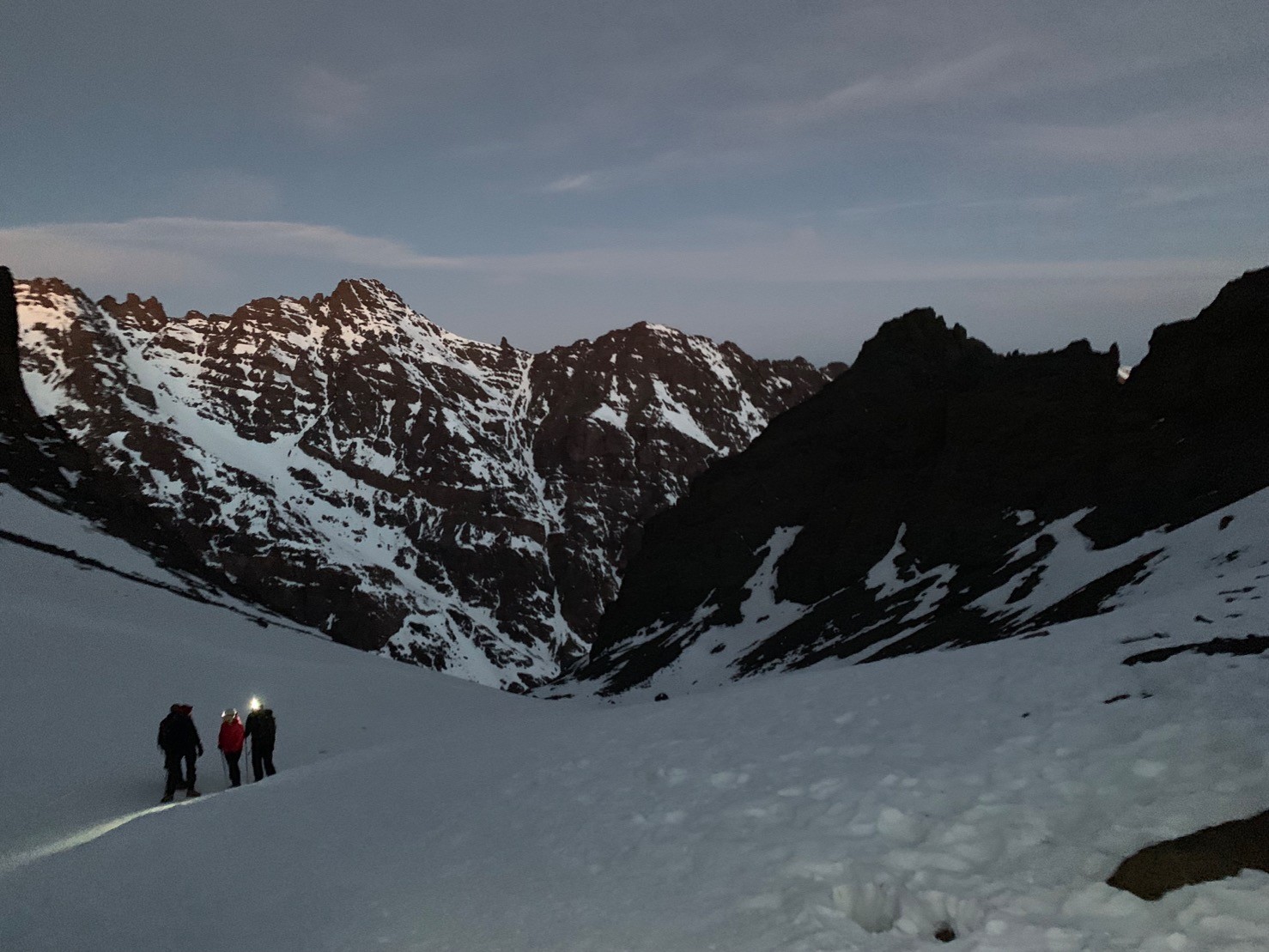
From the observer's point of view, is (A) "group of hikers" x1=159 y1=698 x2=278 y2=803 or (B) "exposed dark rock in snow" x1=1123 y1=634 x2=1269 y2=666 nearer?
(B) "exposed dark rock in snow" x1=1123 y1=634 x2=1269 y2=666

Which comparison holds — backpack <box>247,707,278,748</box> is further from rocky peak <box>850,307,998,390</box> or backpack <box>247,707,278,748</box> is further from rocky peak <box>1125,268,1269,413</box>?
rocky peak <box>850,307,998,390</box>

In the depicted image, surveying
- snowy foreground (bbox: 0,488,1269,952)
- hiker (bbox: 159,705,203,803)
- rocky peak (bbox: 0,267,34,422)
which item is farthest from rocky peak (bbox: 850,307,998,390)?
hiker (bbox: 159,705,203,803)

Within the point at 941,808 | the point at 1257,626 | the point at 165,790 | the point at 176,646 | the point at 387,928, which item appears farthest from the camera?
the point at 176,646

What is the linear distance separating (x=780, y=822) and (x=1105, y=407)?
60202mm

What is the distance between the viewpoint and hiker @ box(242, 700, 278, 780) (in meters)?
17.8

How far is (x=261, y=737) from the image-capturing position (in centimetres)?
1781

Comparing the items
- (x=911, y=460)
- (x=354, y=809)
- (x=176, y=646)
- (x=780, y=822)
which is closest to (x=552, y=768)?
(x=354, y=809)

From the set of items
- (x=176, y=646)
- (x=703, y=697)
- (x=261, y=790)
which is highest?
(x=176, y=646)

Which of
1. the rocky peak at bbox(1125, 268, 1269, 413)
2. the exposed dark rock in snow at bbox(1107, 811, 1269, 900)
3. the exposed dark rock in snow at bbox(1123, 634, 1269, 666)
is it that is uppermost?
the rocky peak at bbox(1125, 268, 1269, 413)

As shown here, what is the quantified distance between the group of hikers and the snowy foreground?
0.71 meters

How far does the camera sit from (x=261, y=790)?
14602mm

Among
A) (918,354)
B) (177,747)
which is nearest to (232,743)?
(177,747)

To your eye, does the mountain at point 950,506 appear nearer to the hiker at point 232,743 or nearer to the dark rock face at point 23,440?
the hiker at point 232,743

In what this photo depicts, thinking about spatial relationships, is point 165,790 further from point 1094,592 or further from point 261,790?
point 1094,592
